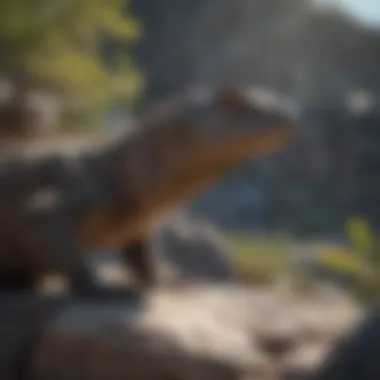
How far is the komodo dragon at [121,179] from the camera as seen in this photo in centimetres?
206

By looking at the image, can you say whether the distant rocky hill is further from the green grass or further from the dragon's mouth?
the dragon's mouth

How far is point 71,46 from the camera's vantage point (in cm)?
254

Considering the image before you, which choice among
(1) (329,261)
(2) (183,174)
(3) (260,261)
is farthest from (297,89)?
(1) (329,261)

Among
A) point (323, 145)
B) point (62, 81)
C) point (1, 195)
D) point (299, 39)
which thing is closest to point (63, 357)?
point (1, 195)

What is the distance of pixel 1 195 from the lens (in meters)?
2.12

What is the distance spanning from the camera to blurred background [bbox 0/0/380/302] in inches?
88.2

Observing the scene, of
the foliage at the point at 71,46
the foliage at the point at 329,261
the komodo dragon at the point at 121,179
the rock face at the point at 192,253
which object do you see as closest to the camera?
the foliage at the point at 329,261

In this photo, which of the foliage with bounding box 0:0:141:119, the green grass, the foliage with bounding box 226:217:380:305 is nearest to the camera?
the foliage with bounding box 226:217:380:305

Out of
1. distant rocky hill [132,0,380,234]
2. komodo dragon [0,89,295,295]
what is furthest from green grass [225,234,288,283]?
komodo dragon [0,89,295,295]

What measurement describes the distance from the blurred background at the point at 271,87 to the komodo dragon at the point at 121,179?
307mm

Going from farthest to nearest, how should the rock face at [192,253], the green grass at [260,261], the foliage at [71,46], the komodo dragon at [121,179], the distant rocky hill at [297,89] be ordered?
the distant rocky hill at [297,89], the rock face at [192,253], the green grass at [260,261], the foliage at [71,46], the komodo dragon at [121,179]

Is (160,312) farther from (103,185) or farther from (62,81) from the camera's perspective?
(62,81)

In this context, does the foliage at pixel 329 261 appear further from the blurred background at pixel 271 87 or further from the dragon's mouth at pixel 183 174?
the dragon's mouth at pixel 183 174

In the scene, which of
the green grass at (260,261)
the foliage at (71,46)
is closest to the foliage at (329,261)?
the green grass at (260,261)
